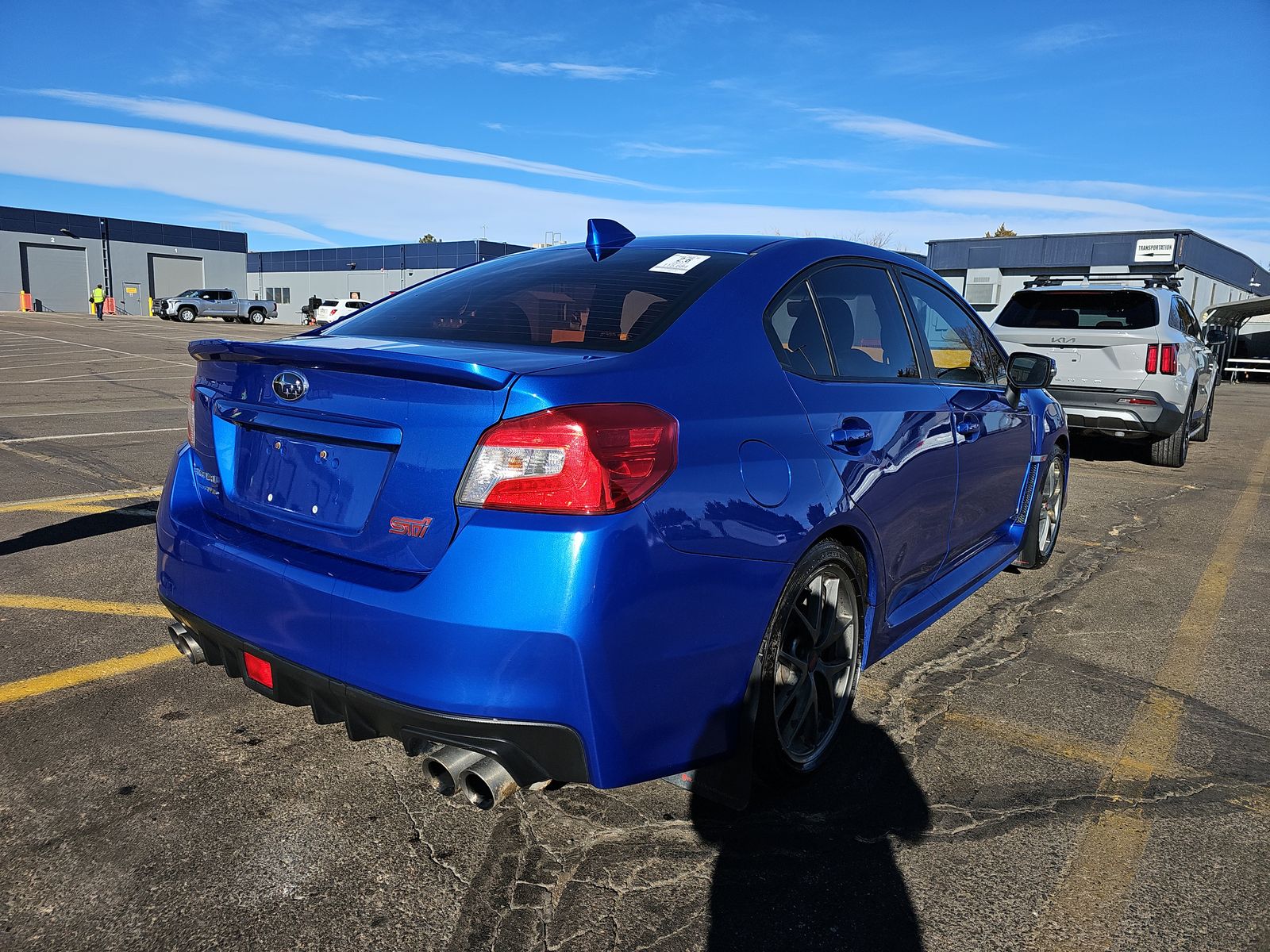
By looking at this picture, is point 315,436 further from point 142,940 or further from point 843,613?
point 843,613

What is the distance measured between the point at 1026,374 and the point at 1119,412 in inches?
206

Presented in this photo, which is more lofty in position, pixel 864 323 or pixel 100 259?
pixel 100 259

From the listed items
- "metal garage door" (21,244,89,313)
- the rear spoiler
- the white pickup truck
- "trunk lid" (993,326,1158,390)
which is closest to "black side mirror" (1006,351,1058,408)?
the rear spoiler

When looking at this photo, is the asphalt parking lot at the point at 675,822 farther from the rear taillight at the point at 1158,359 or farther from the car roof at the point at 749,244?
the rear taillight at the point at 1158,359

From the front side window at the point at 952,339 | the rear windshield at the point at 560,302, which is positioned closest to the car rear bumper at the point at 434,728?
the rear windshield at the point at 560,302

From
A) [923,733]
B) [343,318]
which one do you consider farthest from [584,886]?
[343,318]

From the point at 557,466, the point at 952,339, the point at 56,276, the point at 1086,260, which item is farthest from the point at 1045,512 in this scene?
the point at 56,276

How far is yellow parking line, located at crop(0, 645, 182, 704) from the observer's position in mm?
3223

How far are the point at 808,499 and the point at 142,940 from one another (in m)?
1.84

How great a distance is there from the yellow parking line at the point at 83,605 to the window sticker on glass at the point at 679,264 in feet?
8.70

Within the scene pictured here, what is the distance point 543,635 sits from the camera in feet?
6.26

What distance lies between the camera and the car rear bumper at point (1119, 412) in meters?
8.72

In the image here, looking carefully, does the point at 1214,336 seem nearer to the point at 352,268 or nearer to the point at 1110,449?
the point at 1110,449

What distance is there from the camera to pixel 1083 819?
2.64 meters
